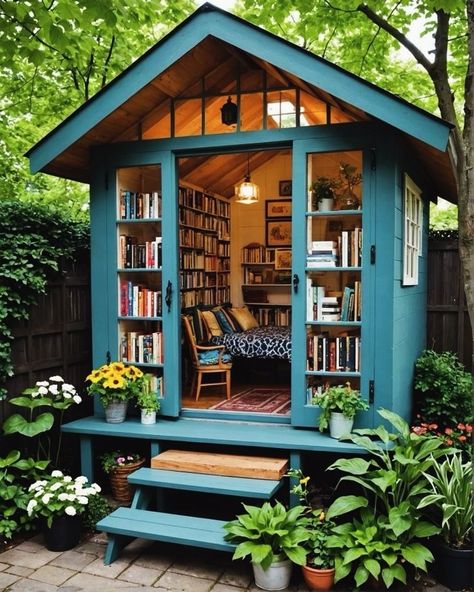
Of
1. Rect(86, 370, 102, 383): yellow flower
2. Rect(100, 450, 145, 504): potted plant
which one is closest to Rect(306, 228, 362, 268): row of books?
Rect(86, 370, 102, 383): yellow flower

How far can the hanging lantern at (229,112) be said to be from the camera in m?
4.49

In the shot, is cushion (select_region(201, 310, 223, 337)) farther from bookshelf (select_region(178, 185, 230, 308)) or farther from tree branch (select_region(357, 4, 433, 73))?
tree branch (select_region(357, 4, 433, 73))

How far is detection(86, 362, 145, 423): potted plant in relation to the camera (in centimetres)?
448

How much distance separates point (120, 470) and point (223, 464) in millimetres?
998

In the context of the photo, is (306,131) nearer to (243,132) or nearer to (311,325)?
(243,132)

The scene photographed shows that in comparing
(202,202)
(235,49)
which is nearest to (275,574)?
(235,49)

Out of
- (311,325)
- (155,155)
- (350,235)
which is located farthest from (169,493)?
(155,155)

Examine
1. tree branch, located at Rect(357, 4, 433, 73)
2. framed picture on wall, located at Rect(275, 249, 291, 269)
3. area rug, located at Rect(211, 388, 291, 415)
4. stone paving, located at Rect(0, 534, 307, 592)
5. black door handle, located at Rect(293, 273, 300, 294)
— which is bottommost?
stone paving, located at Rect(0, 534, 307, 592)

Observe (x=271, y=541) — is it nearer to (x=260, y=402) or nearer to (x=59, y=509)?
(x=59, y=509)

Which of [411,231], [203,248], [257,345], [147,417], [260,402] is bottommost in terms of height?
[260,402]

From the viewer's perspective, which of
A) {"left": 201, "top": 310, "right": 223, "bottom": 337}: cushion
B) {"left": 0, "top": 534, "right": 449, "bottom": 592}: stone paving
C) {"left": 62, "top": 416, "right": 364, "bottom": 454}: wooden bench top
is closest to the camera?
{"left": 0, "top": 534, "right": 449, "bottom": 592}: stone paving

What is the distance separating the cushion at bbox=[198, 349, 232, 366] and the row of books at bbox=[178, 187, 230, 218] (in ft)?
7.07

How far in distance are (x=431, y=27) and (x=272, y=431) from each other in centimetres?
543

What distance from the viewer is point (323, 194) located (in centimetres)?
430
